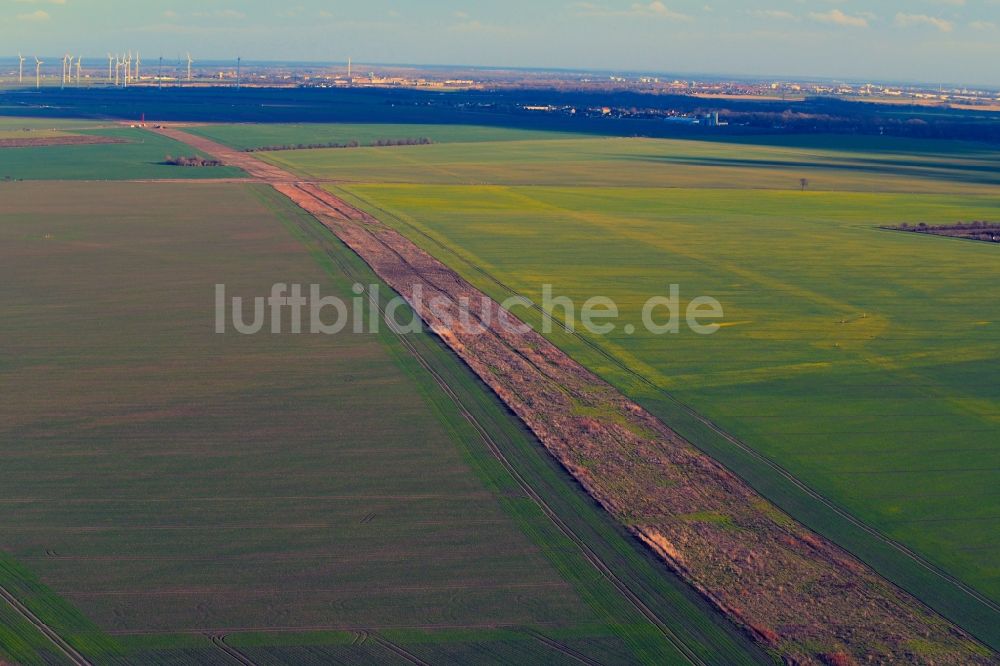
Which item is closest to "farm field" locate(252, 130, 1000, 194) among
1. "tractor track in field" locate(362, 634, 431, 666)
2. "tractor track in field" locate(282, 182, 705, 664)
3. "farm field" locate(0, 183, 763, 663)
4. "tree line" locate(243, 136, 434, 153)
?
"tree line" locate(243, 136, 434, 153)

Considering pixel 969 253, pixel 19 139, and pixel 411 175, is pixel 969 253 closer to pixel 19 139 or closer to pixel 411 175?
pixel 411 175

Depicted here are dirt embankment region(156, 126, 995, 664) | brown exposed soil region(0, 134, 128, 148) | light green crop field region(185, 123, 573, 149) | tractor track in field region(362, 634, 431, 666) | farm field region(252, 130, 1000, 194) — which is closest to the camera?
tractor track in field region(362, 634, 431, 666)

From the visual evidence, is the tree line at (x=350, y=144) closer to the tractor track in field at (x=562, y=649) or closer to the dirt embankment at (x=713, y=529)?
the dirt embankment at (x=713, y=529)

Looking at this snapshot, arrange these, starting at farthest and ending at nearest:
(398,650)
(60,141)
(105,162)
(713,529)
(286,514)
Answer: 1. (60,141)
2. (105,162)
3. (286,514)
4. (713,529)
5. (398,650)

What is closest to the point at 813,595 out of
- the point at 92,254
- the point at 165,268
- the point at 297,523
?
the point at 297,523

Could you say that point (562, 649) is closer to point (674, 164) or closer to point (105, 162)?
point (105, 162)

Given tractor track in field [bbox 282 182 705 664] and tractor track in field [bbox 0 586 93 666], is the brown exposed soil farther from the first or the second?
tractor track in field [bbox 0 586 93 666]

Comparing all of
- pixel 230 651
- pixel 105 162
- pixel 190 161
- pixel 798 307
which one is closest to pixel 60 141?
pixel 105 162
